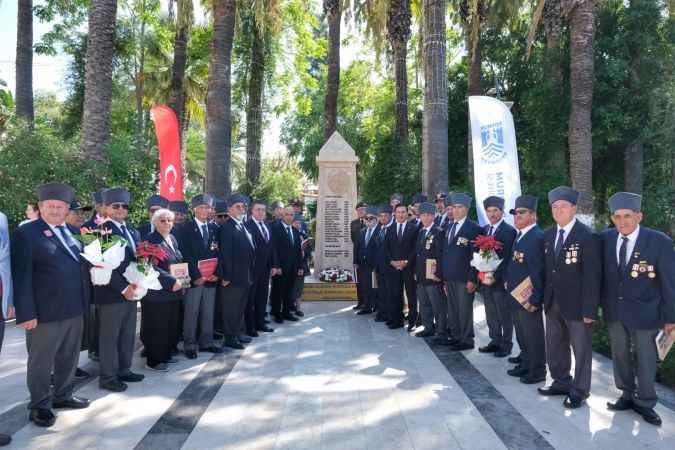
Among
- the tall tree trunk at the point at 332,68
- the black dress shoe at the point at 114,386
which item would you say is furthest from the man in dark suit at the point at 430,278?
the tall tree trunk at the point at 332,68

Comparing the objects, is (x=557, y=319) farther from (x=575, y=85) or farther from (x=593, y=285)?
(x=575, y=85)

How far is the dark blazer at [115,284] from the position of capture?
17.0 ft

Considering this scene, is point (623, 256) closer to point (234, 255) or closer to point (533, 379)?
point (533, 379)

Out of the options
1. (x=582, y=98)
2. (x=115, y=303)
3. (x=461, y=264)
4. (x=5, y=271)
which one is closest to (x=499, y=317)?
(x=461, y=264)

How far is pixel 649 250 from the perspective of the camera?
4520 mm

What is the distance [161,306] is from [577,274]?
456 centimetres

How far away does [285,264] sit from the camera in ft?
30.6

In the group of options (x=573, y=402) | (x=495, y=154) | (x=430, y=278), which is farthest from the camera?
(x=495, y=154)

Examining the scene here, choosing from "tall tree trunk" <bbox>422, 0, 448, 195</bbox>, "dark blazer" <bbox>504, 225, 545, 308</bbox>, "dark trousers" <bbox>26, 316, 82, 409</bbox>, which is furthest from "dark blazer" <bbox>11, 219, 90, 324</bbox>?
"tall tree trunk" <bbox>422, 0, 448, 195</bbox>

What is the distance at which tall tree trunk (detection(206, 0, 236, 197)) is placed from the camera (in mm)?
11414

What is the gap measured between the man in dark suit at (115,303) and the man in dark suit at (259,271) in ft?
8.67

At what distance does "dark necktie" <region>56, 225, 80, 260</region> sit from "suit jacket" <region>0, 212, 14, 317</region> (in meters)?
0.49

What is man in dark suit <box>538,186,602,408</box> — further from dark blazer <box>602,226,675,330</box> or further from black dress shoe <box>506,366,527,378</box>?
black dress shoe <box>506,366,527,378</box>

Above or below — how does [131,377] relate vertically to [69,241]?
below
